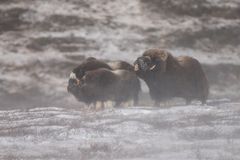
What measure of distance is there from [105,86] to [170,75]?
176 millimetres

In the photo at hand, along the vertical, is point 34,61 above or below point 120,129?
above

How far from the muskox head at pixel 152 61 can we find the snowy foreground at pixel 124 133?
0.11 meters

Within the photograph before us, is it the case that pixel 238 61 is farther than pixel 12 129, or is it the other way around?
pixel 238 61

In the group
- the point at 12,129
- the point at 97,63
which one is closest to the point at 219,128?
the point at 97,63

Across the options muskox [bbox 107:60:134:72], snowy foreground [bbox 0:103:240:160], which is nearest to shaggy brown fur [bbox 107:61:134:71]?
muskox [bbox 107:60:134:72]

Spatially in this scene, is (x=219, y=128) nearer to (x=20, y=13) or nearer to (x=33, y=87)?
(x=33, y=87)

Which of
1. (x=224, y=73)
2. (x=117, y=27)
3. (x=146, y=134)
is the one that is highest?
(x=117, y=27)

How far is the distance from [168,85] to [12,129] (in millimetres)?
420

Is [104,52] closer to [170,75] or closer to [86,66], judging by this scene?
[86,66]

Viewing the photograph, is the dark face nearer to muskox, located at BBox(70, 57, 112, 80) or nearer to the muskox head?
muskox, located at BBox(70, 57, 112, 80)

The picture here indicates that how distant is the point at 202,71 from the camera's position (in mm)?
1321

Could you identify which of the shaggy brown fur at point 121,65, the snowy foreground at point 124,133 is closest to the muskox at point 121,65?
the shaggy brown fur at point 121,65

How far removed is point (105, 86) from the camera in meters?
1.30

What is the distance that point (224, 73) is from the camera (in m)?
1.31
